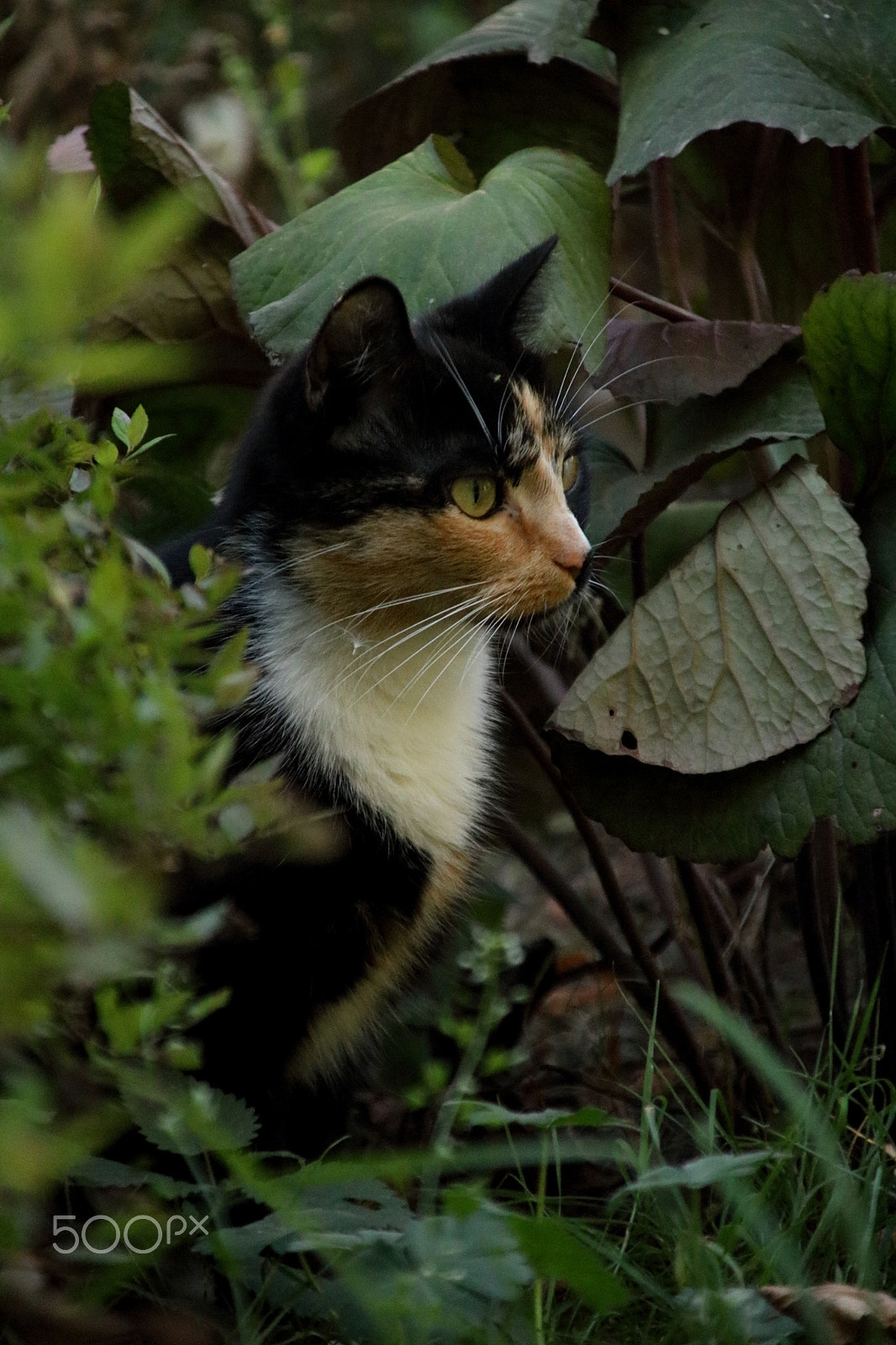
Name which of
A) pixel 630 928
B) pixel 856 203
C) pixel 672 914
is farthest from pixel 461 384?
pixel 672 914

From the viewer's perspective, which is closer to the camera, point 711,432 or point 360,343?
point 360,343

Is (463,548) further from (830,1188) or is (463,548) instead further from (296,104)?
(296,104)

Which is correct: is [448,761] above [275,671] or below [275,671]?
below

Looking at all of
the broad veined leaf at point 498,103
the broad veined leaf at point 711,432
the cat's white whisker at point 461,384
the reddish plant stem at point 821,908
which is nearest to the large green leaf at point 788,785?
the broad veined leaf at point 711,432

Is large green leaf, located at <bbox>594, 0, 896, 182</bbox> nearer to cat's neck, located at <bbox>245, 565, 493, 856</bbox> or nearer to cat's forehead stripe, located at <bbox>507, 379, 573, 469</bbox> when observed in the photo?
cat's forehead stripe, located at <bbox>507, 379, 573, 469</bbox>

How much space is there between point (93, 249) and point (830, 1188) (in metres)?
1.09

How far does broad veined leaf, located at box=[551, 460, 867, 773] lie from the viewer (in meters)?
1.31

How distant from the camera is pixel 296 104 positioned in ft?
7.36

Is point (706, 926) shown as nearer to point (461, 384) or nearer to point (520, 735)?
point (520, 735)

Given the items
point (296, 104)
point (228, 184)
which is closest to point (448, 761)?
point (228, 184)

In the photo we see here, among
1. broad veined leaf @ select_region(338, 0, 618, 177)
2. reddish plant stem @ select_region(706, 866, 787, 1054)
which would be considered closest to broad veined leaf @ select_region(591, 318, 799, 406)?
broad veined leaf @ select_region(338, 0, 618, 177)

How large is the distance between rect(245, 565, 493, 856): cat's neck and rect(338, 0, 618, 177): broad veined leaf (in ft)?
2.48

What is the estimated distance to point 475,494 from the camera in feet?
4.55

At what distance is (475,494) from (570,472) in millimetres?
202
